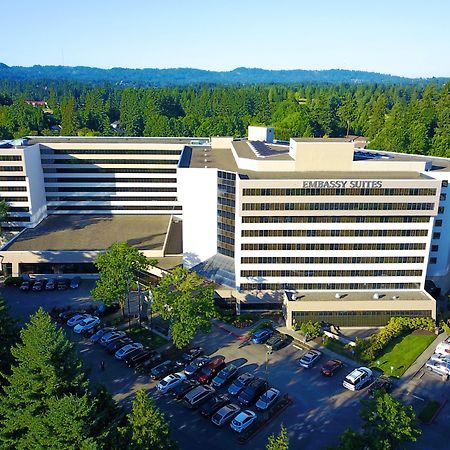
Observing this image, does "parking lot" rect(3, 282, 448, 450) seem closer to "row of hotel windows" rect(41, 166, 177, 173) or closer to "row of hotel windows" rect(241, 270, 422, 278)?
"row of hotel windows" rect(241, 270, 422, 278)

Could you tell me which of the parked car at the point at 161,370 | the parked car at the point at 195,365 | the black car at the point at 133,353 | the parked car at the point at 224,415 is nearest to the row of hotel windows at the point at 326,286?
the parked car at the point at 195,365

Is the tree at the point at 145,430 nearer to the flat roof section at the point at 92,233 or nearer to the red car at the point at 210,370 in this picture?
the red car at the point at 210,370

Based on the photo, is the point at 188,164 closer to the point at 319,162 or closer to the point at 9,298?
the point at 319,162

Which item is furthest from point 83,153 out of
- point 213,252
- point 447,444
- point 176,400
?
point 447,444

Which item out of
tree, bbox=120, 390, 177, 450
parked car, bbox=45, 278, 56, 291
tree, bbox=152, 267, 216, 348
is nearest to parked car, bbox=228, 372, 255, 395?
tree, bbox=152, 267, 216, 348

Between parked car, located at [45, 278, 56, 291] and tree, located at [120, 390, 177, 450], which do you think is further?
parked car, located at [45, 278, 56, 291]

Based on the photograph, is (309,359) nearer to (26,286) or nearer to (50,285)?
(50,285)
